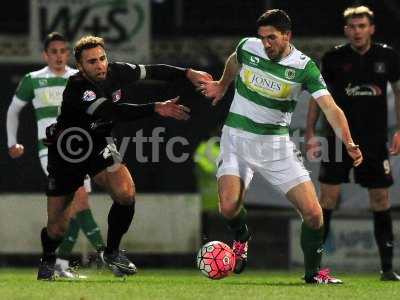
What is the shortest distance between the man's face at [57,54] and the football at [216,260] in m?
2.58

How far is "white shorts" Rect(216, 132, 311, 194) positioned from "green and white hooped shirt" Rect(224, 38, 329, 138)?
0.06m

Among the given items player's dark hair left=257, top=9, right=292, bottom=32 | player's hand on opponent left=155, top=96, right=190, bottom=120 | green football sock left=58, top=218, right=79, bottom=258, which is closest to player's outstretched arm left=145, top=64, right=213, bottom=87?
player's hand on opponent left=155, top=96, right=190, bottom=120

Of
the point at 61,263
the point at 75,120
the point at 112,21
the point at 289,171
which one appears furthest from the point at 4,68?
the point at 289,171

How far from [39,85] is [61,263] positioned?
150 cm

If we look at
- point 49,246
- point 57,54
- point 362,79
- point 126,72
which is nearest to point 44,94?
point 57,54

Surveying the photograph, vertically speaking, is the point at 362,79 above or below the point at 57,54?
below

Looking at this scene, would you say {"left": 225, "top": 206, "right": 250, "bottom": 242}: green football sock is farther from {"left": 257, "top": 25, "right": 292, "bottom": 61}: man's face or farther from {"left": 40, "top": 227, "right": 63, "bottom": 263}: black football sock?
{"left": 40, "top": 227, "right": 63, "bottom": 263}: black football sock

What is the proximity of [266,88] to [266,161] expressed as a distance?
517 millimetres

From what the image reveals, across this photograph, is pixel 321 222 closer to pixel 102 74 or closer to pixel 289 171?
pixel 289 171

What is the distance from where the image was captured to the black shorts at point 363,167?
1088cm

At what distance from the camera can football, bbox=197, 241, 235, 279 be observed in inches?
379

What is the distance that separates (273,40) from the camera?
31.2ft

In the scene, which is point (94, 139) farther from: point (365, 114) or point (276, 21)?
point (365, 114)

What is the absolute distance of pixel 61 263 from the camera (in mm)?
11453
